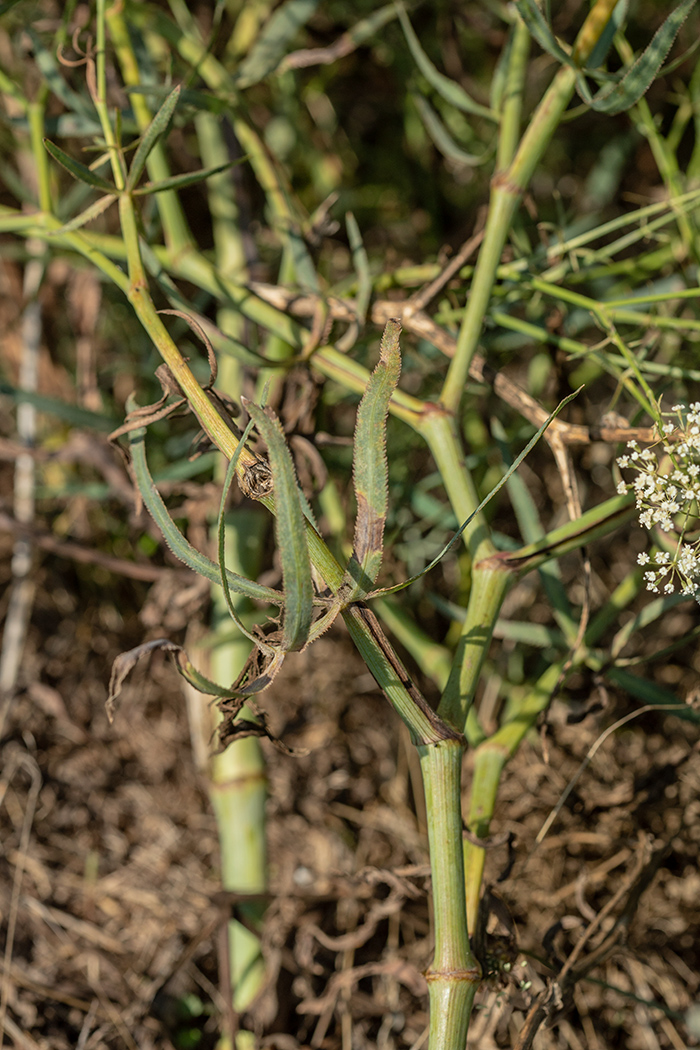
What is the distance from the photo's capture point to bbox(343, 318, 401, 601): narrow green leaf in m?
0.54

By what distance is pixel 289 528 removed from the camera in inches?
20.4

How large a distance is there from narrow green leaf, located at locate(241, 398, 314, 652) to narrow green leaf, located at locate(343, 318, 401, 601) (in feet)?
0.17

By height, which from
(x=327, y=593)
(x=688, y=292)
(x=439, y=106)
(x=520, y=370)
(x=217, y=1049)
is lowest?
(x=217, y=1049)

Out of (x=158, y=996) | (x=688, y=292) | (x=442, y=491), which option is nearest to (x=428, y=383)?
(x=442, y=491)

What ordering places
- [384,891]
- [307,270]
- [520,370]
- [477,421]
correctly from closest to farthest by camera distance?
[307,270], [384,891], [477,421], [520,370]

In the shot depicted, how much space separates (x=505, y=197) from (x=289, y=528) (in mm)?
512

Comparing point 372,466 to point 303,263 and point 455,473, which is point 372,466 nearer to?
point 455,473

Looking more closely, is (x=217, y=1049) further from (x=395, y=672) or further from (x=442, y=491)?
(x=442, y=491)

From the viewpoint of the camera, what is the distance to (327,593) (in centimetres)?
61

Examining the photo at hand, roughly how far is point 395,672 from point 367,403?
22 cm

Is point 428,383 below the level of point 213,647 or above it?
above

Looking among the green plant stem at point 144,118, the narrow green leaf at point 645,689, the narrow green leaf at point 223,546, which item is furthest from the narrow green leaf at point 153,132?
the narrow green leaf at point 645,689

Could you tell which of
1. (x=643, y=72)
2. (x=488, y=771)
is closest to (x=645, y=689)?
(x=488, y=771)

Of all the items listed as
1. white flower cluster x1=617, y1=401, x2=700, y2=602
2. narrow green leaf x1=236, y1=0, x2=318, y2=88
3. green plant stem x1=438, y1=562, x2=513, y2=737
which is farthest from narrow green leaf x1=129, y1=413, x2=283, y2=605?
narrow green leaf x1=236, y1=0, x2=318, y2=88
